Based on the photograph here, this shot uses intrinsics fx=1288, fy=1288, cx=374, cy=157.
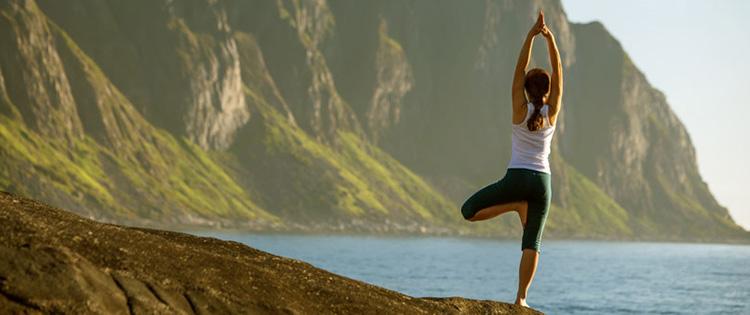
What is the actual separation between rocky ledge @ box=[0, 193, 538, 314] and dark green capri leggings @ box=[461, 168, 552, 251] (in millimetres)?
1156

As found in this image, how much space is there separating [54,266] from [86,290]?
0.39m

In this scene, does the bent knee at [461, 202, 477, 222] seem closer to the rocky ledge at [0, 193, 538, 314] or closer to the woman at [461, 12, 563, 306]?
the woman at [461, 12, 563, 306]

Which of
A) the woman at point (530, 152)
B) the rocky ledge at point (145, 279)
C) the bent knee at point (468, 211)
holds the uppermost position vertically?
the woman at point (530, 152)

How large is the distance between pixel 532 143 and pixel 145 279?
5.66 metres

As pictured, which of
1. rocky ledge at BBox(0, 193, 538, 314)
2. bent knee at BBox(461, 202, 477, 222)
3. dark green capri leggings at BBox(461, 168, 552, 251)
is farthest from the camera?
bent knee at BBox(461, 202, 477, 222)

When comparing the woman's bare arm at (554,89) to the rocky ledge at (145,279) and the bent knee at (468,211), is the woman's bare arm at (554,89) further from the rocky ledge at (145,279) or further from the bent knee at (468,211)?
the rocky ledge at (145,279)

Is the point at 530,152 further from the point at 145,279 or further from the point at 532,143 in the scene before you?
the point at 145,279

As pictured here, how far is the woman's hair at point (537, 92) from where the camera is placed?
53.6 feet

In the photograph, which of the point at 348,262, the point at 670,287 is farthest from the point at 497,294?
the point at 348,262

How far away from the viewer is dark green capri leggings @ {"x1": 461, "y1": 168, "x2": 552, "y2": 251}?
54.0 ft

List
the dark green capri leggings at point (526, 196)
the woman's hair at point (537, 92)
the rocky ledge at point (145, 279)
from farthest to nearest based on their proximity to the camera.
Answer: the dark green capri leggings at point (526, 196)
the woman's hair at point (537, 92)
the rocky ledge at point (145, 279)

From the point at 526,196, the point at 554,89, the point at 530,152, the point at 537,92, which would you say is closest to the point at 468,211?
the point at 526,196

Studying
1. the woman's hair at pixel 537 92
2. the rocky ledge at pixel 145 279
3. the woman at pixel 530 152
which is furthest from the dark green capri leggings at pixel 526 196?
the rocky ledge at pixel 145 279

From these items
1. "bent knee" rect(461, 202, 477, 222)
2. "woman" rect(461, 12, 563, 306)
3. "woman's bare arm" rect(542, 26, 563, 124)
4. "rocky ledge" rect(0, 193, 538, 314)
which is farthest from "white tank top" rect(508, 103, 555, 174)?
"rocky ledge" rect(0, 193, 538, 314)
